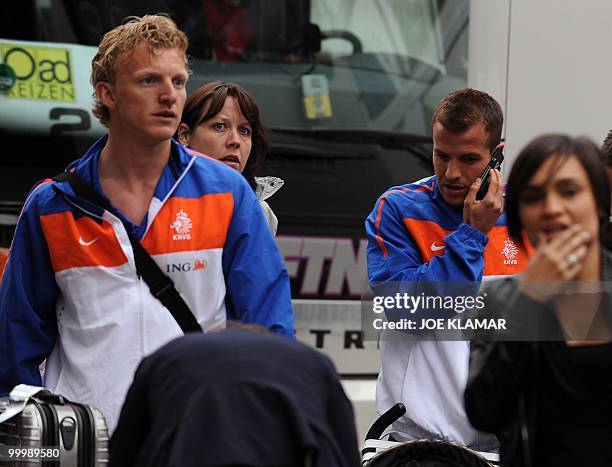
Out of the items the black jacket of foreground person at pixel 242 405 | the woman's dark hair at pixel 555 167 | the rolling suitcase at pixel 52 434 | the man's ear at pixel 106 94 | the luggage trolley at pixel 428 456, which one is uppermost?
the man's ear at pixel 106 94

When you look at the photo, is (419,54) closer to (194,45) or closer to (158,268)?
(194,45)

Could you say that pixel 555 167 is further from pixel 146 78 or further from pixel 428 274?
pixel 146 78

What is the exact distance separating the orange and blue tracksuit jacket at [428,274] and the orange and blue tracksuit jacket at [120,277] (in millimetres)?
445

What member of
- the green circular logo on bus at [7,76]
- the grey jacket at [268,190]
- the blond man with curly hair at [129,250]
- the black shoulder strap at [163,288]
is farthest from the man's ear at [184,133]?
the green circular logo on bus at [7,76]

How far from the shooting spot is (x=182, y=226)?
3615mm

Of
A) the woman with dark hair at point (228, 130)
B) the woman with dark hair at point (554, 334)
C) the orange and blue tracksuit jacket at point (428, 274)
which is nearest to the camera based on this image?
the woman with dark hair at point (554, 334)

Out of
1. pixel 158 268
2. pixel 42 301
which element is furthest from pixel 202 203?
pixel 42 301

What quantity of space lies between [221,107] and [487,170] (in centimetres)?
102

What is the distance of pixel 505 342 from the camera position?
8.91ft

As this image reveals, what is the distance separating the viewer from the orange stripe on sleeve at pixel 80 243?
11.8 ft

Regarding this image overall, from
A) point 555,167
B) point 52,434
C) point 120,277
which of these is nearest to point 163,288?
point 120,277

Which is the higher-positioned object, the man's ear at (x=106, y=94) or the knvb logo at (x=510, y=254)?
the man's ear at (x=106, y=94)

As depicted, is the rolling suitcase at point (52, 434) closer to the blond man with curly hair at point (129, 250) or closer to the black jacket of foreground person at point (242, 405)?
the blond man with curly hair at point (129, 250)

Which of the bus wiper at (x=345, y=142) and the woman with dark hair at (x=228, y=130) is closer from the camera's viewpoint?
the woman with dark hair at (x=228, y=130)
